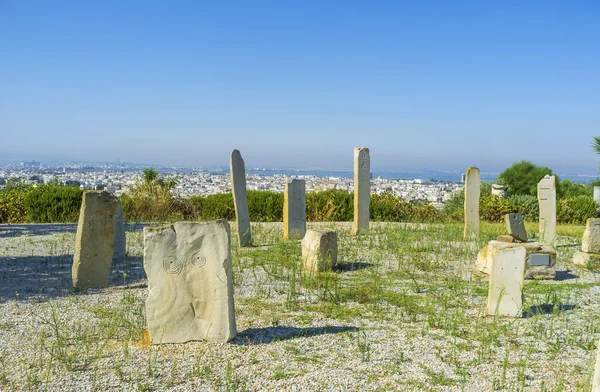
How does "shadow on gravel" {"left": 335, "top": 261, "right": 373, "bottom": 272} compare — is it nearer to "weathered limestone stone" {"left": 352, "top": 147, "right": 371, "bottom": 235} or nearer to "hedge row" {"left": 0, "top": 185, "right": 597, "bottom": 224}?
"weathered limestone stone" {"left": 352, "top": 147, "right": 371, "bottom": 235}

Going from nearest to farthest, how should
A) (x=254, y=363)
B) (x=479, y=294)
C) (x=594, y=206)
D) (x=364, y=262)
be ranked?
(x=254, y=363) → (x=479, y=294) → (x=364, y=262) → (x=594, y=206)

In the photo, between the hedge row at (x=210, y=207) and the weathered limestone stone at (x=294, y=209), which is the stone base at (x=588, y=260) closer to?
the weathered limestone stone at (x=294, y=209)

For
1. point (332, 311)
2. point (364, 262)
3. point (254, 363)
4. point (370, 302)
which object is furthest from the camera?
point (364, 262)

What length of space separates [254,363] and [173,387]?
2.94 ft

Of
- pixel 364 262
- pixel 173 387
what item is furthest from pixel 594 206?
pixel 173 387

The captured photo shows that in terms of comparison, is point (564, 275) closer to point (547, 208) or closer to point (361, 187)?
point (547, 208)

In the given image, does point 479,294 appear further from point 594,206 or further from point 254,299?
point 594,206

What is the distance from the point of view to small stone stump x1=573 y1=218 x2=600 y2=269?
11.2 m

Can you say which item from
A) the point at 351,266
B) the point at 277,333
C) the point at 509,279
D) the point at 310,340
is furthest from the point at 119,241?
the point at 509,279

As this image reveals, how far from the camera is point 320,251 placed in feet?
33.3

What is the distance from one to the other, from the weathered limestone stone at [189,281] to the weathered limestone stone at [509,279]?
3568 mm

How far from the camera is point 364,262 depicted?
443 inches

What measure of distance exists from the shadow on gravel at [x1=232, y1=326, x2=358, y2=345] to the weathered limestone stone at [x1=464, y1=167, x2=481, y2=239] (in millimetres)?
8786

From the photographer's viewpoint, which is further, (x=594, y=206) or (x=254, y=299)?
(x=594, y=206)
